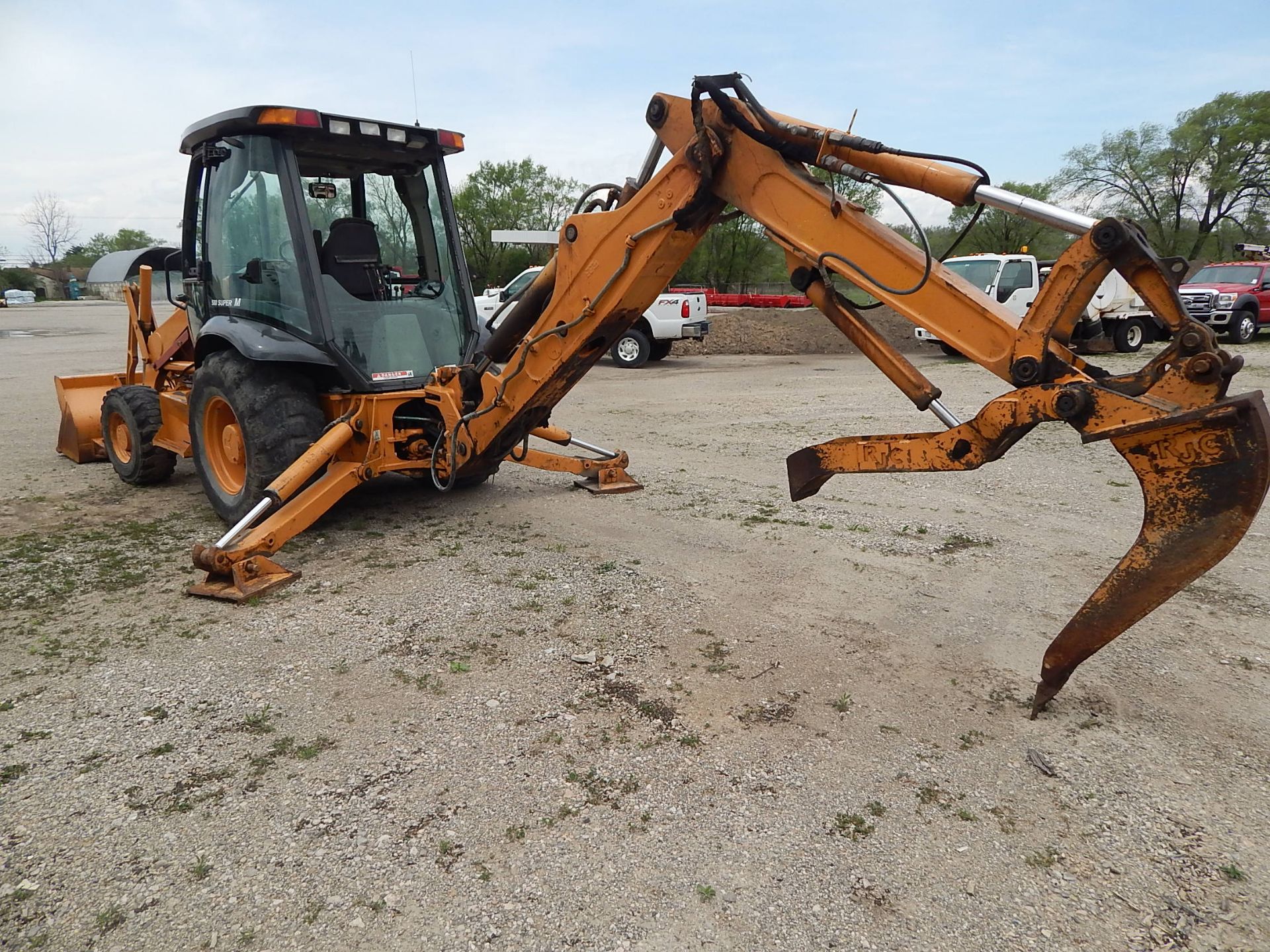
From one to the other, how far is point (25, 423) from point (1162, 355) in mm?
12057

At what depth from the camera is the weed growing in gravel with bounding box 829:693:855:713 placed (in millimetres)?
3455

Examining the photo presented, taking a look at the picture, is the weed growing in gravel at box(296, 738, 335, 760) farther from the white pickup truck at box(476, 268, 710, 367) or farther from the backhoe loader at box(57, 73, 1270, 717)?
the white pickup truck at box(476, 268, 710, 367)

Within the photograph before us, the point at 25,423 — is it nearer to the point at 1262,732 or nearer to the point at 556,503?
the point at 556,503

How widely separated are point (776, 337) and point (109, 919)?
1942 cm

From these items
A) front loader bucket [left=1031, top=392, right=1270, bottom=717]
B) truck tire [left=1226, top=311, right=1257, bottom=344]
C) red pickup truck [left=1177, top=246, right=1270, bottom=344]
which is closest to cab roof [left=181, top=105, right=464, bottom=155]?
front loader bucket [left=1031, top=392, right=1270, bottom=717]

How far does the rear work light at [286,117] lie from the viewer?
5090 millimetres

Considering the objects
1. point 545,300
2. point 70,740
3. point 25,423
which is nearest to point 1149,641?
point 545,300

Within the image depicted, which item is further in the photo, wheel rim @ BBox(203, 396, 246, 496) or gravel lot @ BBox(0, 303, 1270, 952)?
wheel rim @ BBox(203, 396, 246, 496)

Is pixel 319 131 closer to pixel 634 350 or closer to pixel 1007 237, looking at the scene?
pixel 634 350

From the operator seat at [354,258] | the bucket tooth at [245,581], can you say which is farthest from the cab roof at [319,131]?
the bucket tooth at [245,581]

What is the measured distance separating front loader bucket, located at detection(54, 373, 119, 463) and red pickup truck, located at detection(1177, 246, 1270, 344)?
20.3 m

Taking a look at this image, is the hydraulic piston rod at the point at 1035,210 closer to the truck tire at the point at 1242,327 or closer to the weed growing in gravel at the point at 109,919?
the weed growing in gravel at the point at 109,919

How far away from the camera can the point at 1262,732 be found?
3250 mm

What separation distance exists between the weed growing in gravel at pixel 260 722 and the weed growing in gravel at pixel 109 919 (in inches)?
36.6
